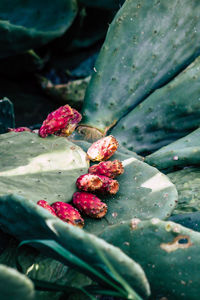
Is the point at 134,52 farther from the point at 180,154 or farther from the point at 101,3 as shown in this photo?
the point at 101,3

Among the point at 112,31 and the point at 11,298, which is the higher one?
the point at 112,31

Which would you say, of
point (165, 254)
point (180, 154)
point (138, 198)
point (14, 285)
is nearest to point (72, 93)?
point (180, 154)

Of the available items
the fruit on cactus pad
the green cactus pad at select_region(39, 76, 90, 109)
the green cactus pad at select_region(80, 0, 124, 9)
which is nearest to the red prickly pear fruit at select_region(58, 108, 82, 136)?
the fruit on cactus pad

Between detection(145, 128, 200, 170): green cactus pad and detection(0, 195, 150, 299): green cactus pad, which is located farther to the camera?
detection(145, 128, 200, 170): green cactus pad

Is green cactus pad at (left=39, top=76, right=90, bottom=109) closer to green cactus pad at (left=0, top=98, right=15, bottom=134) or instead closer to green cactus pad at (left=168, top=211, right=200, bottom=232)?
green cactus pad at (left=0, top=98, right=15, bottom=134)

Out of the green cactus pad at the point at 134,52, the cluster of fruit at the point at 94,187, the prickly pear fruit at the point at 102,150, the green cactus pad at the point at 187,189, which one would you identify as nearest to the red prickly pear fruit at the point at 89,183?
the cluster of fruit at the point at 94,187

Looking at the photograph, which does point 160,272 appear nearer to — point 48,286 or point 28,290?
point 48,286

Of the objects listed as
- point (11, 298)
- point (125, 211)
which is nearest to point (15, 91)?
point (125, 211)
